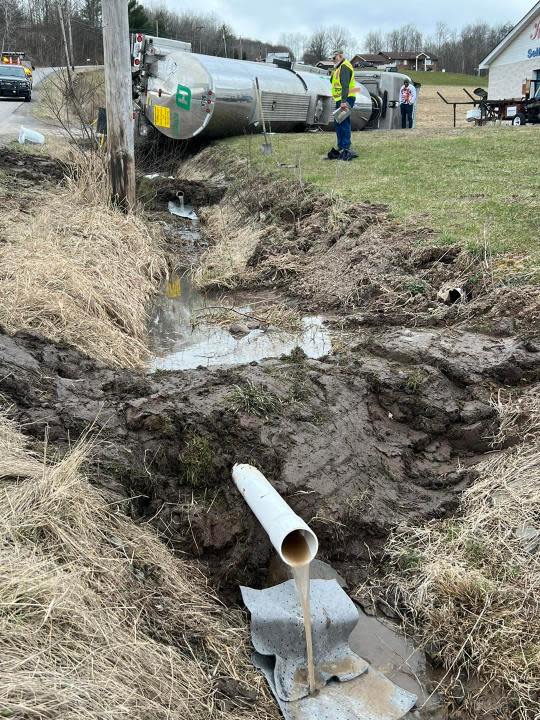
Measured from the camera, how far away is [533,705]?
271 cm

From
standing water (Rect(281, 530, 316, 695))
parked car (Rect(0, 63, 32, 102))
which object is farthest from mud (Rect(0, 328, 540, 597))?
parked car (Rect(0, 63, 32, 102))

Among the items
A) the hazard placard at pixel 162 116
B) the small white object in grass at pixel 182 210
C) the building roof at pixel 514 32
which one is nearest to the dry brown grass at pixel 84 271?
the small white object in grass at pixel 182 210

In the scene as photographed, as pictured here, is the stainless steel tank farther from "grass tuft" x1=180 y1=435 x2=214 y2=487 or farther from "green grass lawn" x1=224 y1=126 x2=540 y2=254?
"grass tuft" x1=180 y1=435 x2=214 y2=487

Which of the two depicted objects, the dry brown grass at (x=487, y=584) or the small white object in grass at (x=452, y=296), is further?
the small white object in grass at (x=452, y=296)

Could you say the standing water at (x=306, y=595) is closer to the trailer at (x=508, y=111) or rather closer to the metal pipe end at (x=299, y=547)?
the metal pipe end at (x=299, y=547)

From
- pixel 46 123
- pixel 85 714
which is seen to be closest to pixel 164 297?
pixel 85 714

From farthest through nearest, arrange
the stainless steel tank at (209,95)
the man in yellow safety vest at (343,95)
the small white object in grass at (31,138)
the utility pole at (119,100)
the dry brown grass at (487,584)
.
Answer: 1. the small white object in grass at (31,138)
2. the stainless steel tank at (209,95)
3. the man in yellow safety vest at (343,95)
4. the utility pole at (119,100)
5. the dry brown grass at (487,584)

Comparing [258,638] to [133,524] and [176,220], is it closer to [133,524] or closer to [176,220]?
[133,524]

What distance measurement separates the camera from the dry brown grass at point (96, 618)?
229 cm

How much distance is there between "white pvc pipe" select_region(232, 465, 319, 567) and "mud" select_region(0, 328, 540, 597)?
0.70ft

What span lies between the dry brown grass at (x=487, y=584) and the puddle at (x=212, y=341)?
217 centimetres

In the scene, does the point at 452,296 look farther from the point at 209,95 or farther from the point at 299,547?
the point at 209,95

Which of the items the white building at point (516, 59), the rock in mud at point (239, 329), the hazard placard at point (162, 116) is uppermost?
the white building at point (516, 59)

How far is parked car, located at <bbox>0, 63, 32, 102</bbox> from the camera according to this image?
31734 mm
